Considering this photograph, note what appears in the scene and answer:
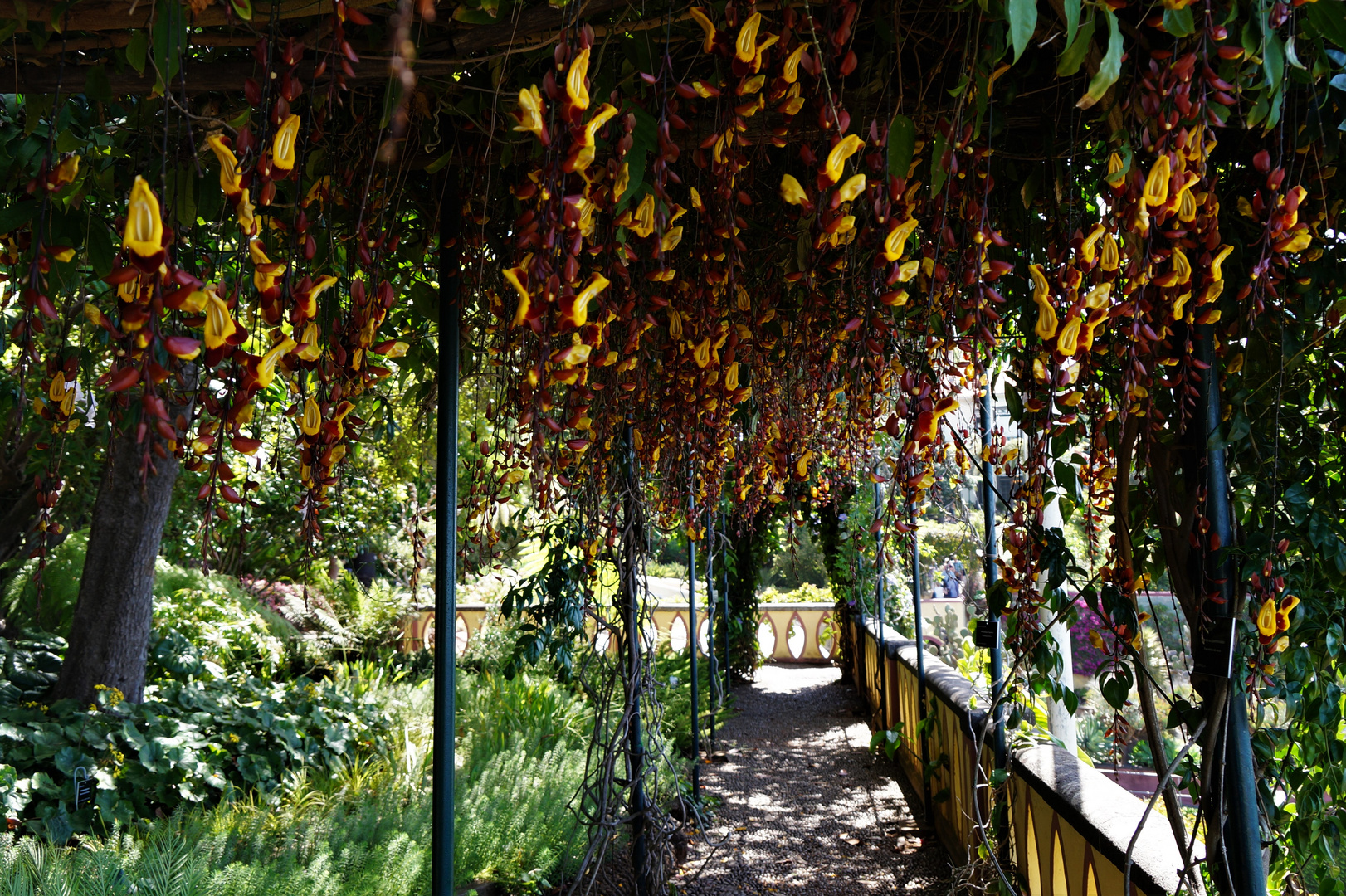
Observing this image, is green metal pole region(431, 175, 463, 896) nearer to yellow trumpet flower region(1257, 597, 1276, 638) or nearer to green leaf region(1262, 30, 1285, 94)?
green leaf region(1262, 30, 1285, 94)

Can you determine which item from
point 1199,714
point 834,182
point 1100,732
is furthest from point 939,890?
point 1100,732

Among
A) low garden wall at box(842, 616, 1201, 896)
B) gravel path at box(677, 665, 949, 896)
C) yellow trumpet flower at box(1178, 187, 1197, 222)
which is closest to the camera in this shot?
yellow trumpet flower at box(1178, 187, 1197, 222)

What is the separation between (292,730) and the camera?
3996 millimetres

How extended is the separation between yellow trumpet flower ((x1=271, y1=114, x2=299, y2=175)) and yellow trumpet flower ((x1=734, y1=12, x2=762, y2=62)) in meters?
0.41

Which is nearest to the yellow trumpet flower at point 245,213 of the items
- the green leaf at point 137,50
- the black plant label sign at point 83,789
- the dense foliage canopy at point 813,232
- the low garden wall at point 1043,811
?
the dense foliage canopy at point 813,232

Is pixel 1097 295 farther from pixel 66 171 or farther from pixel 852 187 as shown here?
pixel 66 171

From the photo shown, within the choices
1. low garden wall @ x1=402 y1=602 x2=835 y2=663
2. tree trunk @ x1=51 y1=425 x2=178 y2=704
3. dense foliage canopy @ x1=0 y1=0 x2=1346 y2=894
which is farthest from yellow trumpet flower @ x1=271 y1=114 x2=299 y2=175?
low garden wall @ x1=402 y1=602 x2=835 y2=663

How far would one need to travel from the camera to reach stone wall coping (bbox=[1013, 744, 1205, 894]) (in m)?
Result: 1.48

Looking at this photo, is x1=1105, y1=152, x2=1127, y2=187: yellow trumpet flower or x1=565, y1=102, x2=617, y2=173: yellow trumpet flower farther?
x1=1105, y1=152, x2=1127, y2=187: yellow trumpet flower

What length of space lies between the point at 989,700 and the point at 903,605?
4097 millimetres

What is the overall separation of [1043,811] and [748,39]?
2075 millimetres

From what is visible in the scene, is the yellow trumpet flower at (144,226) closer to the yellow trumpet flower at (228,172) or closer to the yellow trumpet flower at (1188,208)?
the yellow trumpet flower at (228,172)

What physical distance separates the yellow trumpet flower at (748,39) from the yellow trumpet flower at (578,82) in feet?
0.61

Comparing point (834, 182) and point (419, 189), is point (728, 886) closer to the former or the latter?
point (419, 189)
